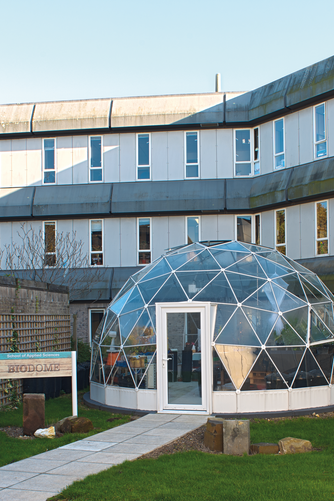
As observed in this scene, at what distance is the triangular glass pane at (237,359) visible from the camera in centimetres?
1105

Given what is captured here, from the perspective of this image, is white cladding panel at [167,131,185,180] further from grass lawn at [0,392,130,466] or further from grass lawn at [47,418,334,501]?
grass lawn at [47,418,334,501]

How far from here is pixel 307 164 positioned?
19422 mm

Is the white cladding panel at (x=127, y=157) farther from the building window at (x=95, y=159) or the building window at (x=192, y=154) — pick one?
the building window at (x=192, y=154)

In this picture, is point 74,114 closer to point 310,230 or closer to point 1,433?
point 310,230

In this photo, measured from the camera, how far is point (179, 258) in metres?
13.5

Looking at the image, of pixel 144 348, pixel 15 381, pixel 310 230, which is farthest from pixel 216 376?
pixel 310 230

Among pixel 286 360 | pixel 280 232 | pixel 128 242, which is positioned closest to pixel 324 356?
pixel 286 360

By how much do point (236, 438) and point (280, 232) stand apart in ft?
44.1

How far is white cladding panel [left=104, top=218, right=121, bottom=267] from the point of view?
22141mm

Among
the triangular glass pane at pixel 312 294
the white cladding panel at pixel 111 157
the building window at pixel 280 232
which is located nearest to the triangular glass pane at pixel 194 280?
the triangular glass pane at pixel 312 294

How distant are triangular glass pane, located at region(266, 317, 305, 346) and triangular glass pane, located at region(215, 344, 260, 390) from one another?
1.52 feet

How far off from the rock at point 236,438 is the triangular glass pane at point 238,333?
10.0ft

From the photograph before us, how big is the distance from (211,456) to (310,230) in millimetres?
13038

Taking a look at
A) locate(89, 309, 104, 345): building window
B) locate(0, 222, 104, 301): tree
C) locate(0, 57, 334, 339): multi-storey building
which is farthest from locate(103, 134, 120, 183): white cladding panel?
locate(89, 309, 104, 345): building window
